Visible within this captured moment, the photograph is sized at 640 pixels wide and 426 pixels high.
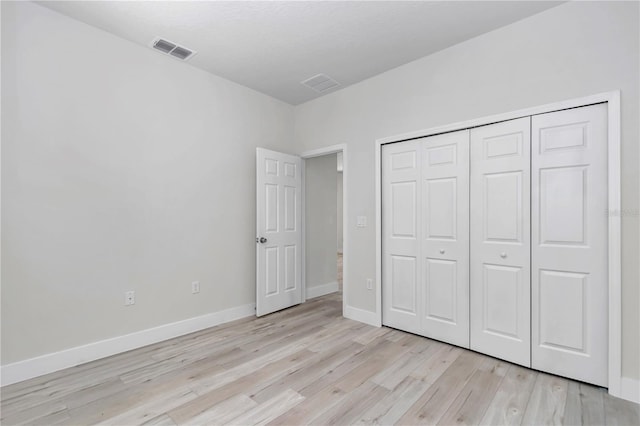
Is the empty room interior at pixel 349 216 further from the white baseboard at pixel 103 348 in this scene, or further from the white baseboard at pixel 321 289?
the white baseboard at pixel 321 289

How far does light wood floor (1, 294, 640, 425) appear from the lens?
1822 mm

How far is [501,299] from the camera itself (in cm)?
255

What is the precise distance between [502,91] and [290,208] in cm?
266

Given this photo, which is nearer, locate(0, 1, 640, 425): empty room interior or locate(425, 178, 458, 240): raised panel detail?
locate(0, 1, 640, 425): empty room interior

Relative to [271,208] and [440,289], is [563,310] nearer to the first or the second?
[440,289]

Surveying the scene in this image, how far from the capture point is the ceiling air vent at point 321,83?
3.47 meters

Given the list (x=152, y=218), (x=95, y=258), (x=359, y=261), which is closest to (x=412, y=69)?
(x=359, y=261)

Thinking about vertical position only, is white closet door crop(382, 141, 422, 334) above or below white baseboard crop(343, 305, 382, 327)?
above

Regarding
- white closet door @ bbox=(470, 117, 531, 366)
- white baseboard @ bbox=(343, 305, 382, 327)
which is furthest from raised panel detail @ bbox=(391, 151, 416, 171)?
white baseboard @ bbox=(343, 305, 382, 327)

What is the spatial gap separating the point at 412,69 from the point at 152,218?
305 centimetres

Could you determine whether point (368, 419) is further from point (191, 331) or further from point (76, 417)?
point (191, 331)

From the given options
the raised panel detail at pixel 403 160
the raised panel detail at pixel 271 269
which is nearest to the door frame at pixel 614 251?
the raised panel detail at pixel 403 160

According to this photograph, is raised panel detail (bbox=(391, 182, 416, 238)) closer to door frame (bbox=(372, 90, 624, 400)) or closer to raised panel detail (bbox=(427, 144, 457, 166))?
raised panel detail (bbox=(427, 144, 457, 166))

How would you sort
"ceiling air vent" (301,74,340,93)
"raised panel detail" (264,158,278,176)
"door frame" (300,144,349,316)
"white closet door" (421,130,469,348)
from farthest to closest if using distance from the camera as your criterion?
"raised panel detail" (264,158,278,176) < "door frame" (300,144,349,316) < "ceiling air vent" (301,74,340,93) < "white closet door" (421,130,469,348)
